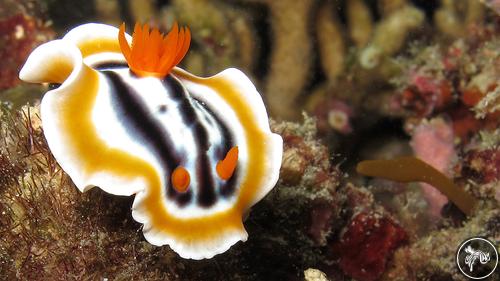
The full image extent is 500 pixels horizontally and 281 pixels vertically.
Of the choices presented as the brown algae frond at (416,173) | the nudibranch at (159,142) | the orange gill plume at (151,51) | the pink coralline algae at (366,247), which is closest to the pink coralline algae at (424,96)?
the brown algae frond at (416,173)

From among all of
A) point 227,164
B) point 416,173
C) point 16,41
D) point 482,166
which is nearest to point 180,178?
point 227,164

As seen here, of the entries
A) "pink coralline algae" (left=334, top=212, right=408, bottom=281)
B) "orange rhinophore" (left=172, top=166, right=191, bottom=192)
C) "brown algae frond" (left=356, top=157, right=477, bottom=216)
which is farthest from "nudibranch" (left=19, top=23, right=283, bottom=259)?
"brown algae frond" (left=356, top=157, right=477, bottom=216)

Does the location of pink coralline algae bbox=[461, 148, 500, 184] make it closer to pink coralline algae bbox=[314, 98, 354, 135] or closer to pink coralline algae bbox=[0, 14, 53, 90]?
pink coralline algae bbox=[314, 98, 354, 135]

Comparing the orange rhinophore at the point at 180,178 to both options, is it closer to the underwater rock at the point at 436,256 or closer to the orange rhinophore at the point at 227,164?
the orange rhinophore at the point at 227,164

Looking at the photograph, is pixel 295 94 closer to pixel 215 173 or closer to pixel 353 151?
pixel 353 151

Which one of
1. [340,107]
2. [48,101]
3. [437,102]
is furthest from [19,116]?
[437,102]

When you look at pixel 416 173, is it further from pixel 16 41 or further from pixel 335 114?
pixel 16 41

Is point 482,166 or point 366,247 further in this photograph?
point 482,166
